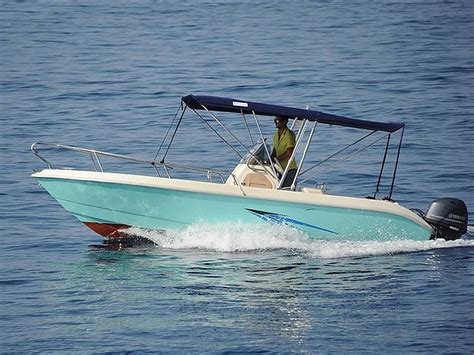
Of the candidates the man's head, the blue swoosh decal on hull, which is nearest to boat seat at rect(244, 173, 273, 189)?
the blue swoosh decal on hull

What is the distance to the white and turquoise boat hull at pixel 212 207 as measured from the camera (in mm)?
20328

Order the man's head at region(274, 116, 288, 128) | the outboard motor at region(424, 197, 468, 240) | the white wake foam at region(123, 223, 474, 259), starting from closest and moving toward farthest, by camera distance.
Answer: the white wake foam at region(123, 223, 474, 259)
the man's head at region(274, 116, 288, 128)
the outboard motor at region(424, 197, 468, 240)

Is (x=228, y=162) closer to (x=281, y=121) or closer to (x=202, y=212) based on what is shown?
(x=281, y=121)

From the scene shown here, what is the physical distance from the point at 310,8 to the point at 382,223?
135ft

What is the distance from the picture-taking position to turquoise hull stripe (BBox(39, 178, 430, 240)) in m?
20.4

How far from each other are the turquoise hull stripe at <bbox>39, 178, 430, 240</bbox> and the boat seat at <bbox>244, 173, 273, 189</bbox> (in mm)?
492

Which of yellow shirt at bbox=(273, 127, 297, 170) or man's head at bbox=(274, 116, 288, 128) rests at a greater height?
man's head at bbox=(274, 116, 288, 128)

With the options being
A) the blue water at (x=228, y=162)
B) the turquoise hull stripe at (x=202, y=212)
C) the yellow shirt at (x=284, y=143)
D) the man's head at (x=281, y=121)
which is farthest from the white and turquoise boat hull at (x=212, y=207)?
the man's head at (x=281, y=121)

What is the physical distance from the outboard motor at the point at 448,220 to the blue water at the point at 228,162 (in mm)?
244

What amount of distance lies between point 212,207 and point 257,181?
0.99 m

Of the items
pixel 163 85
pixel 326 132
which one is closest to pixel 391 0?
pixel 163 85

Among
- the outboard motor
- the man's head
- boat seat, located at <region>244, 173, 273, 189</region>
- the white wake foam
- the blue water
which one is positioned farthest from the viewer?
the outboard motor

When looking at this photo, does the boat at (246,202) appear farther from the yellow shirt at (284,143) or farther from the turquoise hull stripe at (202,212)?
the yellow shirt at (284,143)

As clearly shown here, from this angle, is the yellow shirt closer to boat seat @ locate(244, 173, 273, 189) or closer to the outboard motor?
boat seat @ locate(244, 173, 273, 189)
